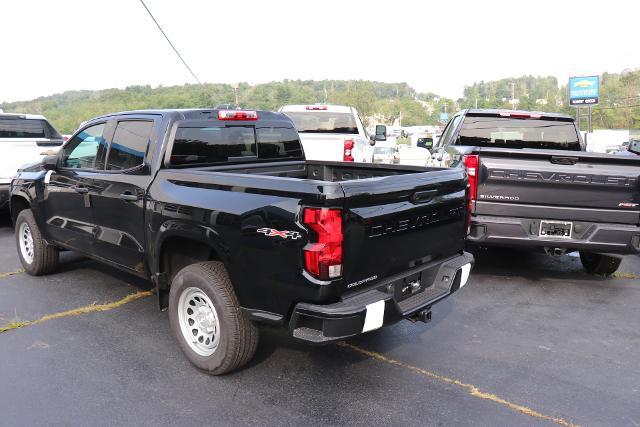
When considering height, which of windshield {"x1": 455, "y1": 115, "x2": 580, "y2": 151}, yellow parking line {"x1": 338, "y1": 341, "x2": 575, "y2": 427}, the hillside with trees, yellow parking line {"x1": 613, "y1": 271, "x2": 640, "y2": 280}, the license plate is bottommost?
yellow parking line {"x1": 613, "y1": 271, "x2": 640, "y2": 280}

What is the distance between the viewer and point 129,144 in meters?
4.31

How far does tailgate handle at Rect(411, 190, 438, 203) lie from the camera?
133 inches

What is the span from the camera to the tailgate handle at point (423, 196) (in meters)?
3.38

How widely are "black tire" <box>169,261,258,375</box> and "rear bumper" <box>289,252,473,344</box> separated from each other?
491 millimetres

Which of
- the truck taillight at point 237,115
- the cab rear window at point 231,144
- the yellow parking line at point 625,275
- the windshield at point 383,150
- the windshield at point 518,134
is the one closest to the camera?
the cab rear window at point 231,144

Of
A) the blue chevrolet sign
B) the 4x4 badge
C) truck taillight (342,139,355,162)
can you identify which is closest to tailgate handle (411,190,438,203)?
the 4x4 badge

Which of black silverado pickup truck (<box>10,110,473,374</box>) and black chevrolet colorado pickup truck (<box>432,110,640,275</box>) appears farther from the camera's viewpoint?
black chevrolet colorado pickup truck (<box>432,110,640,275</box>)

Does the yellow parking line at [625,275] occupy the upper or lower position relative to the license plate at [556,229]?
lower

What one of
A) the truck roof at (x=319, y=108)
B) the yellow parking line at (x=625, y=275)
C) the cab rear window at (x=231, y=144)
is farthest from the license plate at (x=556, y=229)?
the truck roof at (x=319, y=108)

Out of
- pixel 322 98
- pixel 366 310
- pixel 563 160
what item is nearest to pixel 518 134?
pixel 563 160

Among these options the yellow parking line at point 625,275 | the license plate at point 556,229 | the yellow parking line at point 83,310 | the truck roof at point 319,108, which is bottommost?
the yellow parking line at point 625,275

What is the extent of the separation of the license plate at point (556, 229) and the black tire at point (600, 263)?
105 centimetres

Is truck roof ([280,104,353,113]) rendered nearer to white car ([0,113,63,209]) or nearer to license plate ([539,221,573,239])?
white car ([0,113,63,209])

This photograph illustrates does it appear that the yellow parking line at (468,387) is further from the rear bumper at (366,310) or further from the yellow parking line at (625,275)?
the yellow parking line at (625,275)
